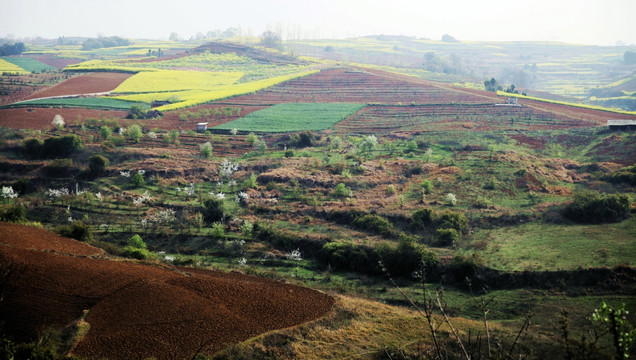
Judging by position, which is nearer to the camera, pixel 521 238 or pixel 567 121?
pixel 521 238

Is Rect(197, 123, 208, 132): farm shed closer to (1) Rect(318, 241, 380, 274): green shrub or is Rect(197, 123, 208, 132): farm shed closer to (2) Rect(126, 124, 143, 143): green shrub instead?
(2) Rect(126, 124, 143, 143): green shrub

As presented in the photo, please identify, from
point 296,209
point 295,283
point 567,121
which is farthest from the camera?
point 567,121

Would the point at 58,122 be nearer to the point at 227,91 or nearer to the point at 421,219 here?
the point at 227,91

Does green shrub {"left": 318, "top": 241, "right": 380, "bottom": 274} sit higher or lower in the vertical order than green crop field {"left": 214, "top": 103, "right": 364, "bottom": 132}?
lower

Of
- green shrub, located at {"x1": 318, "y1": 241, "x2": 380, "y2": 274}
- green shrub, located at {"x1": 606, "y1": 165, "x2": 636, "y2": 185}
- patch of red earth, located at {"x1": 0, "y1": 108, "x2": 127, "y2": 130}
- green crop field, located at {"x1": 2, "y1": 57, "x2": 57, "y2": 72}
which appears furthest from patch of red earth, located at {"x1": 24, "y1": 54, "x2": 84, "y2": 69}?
green shrub, located at {"x1": 606, "y1": 165, "x2": 636, "y2": 185}

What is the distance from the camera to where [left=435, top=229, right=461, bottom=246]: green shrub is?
95.8 feet

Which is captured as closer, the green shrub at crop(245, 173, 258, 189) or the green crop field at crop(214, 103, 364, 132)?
the green shrub at crop(245, 173, 258, 189)

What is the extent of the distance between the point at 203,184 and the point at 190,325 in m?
26.2

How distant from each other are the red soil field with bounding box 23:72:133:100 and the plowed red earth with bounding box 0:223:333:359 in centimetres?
5972

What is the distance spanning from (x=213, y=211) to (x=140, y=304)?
1619cm

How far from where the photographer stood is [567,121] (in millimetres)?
63219

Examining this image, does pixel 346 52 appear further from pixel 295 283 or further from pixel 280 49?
pixel 295 283

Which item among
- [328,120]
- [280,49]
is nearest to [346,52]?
[280,49]

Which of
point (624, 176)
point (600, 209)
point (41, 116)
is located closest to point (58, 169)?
point (41, 116)
